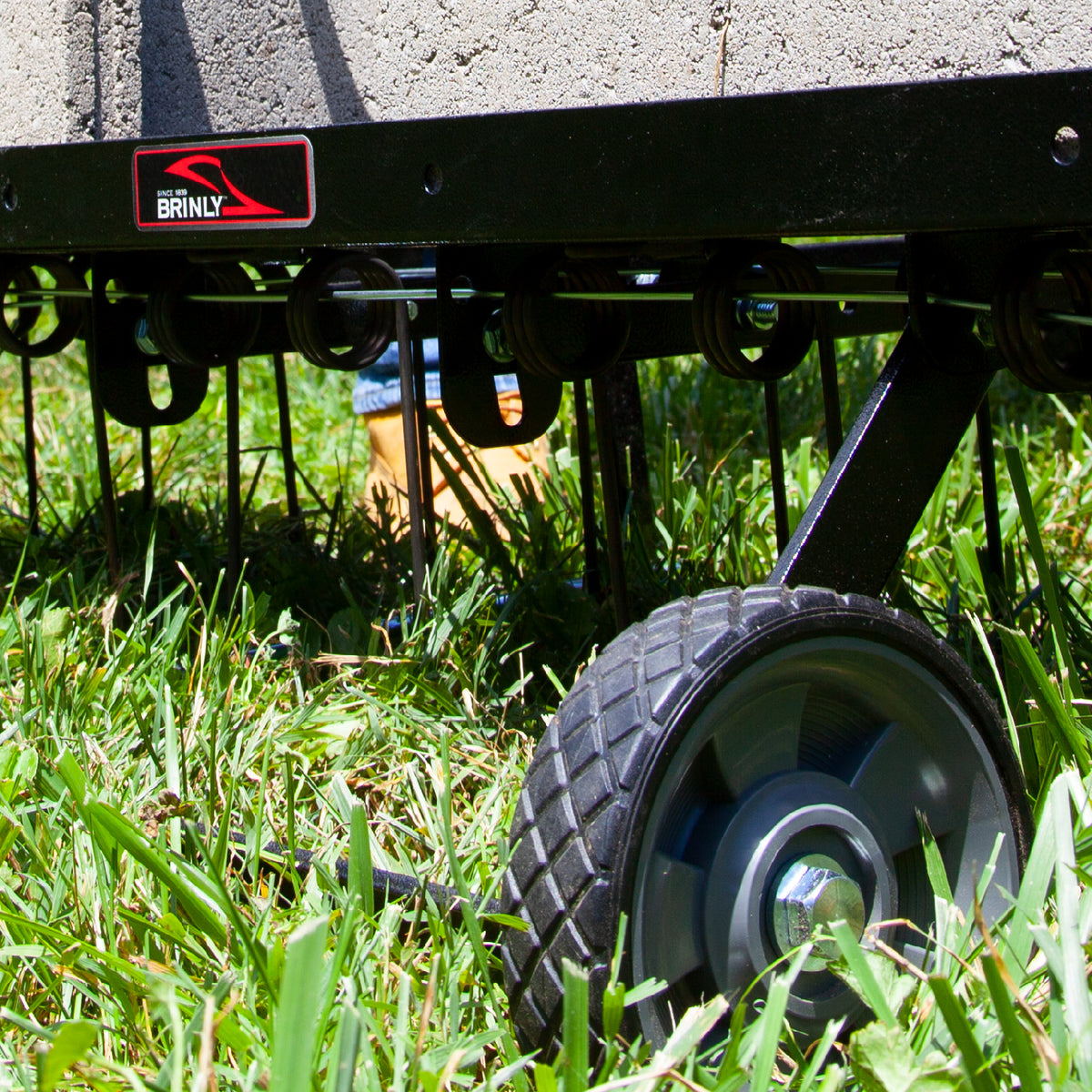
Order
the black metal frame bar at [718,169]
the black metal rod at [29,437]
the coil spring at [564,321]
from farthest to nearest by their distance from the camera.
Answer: the black metal rod at [29,437]
the coil spring at [564,321]
the black metal frame bar at [718,169]

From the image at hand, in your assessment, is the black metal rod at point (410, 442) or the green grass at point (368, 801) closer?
the green grass at point (368, 801)

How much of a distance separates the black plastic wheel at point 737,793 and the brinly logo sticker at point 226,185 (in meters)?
0.46

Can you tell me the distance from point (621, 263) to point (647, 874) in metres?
0.98

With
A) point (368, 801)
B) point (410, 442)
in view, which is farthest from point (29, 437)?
point (368, 801)

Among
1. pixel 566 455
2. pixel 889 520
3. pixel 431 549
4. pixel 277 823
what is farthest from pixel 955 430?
pixel 566 455

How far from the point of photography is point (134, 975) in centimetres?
101

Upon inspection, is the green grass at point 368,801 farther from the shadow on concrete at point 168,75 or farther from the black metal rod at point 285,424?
the shadow on concrete at point 168,75

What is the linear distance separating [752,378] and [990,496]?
632 mm

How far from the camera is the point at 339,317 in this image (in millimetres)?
1662

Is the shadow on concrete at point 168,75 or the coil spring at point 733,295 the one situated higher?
the shadow on concrete at point 168,75

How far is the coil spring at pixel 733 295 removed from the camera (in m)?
1.18

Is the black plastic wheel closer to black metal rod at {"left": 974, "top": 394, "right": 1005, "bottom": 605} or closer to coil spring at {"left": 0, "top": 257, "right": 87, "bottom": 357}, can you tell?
black metal rod at {"left": 974, "top": 394, "right": 1005, "bottom": 605}

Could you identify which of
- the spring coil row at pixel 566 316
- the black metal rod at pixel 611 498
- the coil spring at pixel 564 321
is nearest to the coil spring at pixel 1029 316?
the spring coil row at pixel 566 316

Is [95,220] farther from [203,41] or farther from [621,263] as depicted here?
[621,263]
